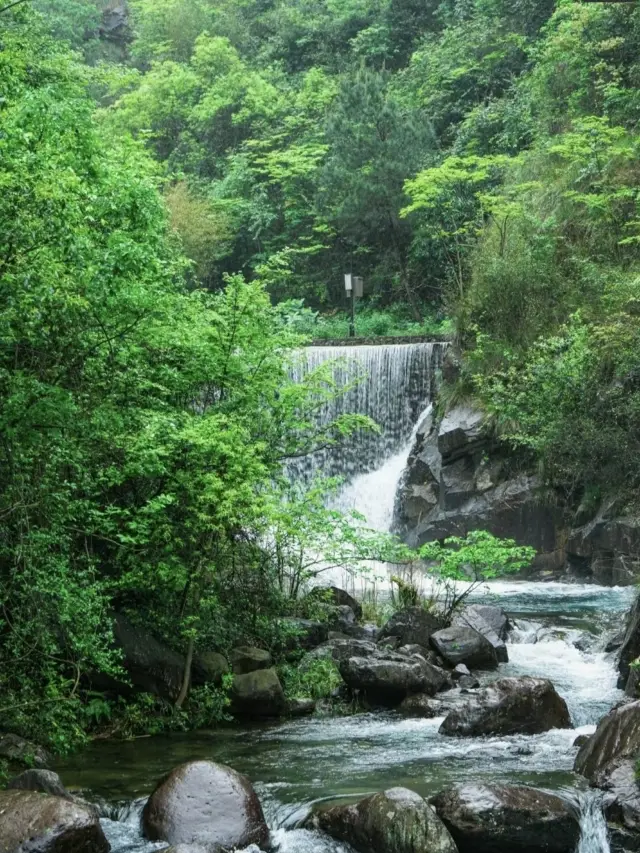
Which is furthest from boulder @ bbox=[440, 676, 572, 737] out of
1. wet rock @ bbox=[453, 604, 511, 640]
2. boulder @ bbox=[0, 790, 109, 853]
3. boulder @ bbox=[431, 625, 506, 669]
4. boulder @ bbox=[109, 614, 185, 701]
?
boulder @ bbox=[0, 790, 109, 853]

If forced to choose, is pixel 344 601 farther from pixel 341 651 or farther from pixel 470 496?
pixel 470 496

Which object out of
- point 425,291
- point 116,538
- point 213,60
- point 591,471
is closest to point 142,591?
point 116,538

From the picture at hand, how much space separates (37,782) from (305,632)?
5353 millimetres

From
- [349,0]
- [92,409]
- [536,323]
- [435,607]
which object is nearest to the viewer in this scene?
[92,409]

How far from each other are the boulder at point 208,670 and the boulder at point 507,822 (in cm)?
395

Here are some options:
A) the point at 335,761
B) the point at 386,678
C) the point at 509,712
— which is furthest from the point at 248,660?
the point at 509,712

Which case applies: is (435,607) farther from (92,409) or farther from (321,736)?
(92,409)

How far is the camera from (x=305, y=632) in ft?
40.5

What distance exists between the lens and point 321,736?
10.1 meters

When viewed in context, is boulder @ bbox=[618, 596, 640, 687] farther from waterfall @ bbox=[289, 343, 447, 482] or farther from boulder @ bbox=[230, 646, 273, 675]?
waterfall @ bbox=[289, 343, 447, 482]

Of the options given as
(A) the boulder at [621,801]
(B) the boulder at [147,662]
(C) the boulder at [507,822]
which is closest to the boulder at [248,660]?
(B) the boulder at [147,662]

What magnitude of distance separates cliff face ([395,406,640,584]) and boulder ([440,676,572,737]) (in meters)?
8.43

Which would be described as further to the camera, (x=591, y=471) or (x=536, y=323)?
(x=536, y=323)

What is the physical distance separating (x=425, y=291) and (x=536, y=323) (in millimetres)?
14618
